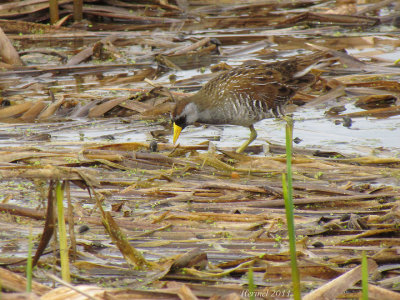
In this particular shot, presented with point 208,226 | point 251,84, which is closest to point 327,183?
point 208,226

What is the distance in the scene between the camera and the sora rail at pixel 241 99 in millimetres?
6328

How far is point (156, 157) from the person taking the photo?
215 inches

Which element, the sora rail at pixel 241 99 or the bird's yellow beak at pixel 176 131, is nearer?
the bird's yellow beak at pixel 176 131

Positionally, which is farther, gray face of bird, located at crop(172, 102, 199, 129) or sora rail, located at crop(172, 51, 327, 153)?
sora rail, located at crop(172, 51, 327, 153)

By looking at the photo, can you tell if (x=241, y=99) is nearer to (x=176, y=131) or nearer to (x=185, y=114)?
(x=185, y=114)

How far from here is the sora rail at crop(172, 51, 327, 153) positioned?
6328 millimetres

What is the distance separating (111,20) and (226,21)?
1910 millimetres

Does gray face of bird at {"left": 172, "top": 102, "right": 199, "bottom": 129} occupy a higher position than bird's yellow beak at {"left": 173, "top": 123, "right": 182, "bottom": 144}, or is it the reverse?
gray face of bird at {"left": 172, "top": 102, "right": 199, "bottom": 129}

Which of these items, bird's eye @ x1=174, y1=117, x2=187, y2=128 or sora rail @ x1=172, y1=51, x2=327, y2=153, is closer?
bird's eye @ x1=174, y1=117, x2=187, y2=128

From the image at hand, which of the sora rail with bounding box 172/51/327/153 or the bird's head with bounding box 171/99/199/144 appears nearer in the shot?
the bird's head with bounding box 171/99/199/144

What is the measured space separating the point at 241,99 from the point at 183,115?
560mm

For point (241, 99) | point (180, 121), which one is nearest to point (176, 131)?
point (180, 121)

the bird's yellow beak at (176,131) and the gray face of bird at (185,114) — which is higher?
the gray face of bird at (185,114)

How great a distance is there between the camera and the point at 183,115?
6.20 meters
